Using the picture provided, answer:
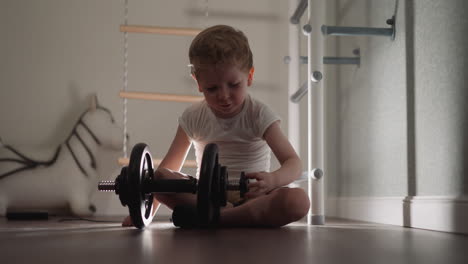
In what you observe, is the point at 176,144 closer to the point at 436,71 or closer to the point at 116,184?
the point at 116,184

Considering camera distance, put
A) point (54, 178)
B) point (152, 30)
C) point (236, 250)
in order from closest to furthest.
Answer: point (236, 250), point (152, 30), point (54, 178)

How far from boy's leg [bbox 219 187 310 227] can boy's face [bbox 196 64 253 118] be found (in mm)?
253

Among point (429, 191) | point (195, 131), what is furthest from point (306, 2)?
point (429, 191)

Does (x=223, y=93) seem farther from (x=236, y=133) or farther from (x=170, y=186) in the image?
(x=170, y=186)

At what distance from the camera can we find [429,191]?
1.25 meters

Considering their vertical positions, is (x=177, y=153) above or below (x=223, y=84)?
below

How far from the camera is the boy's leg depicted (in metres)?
1.13

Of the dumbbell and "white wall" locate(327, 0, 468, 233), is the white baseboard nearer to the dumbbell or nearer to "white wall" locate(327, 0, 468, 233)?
"white wall" locate(327, 0, 468, 233)

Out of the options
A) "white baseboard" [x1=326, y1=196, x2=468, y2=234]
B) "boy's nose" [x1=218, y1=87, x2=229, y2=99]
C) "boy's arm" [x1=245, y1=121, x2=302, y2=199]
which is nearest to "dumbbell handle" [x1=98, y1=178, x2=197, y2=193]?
"boy's arm" [x1=245, y1=121, x2=302, y2=199]

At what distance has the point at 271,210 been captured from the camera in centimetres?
115

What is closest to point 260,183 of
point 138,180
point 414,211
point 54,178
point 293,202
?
point 293,202

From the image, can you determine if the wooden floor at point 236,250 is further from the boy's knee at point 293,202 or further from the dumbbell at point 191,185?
the boy's knee at point 293,202

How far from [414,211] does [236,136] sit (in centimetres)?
49

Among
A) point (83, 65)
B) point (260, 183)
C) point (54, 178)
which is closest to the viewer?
point (260, 183)
